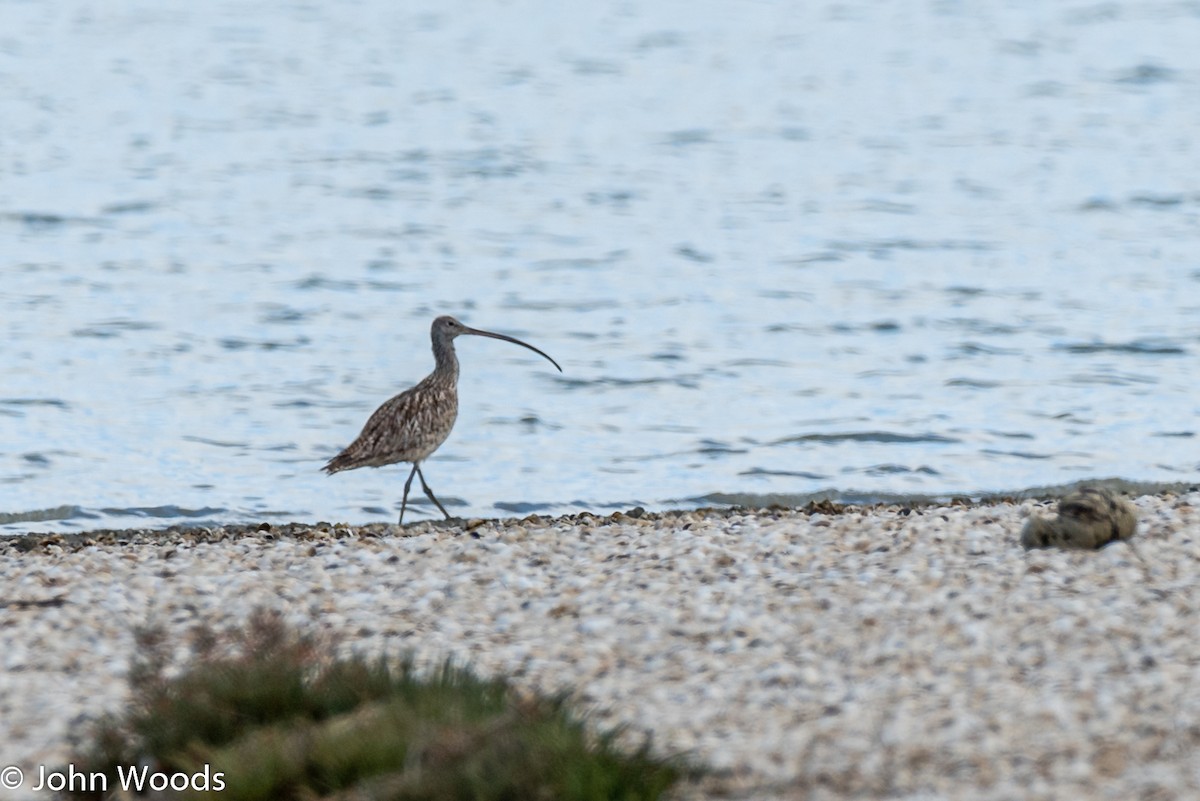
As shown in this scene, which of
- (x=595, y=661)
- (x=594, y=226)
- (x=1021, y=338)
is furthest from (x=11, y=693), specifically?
(x=594, y=226)

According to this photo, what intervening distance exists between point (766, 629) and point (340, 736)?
242 centimetres

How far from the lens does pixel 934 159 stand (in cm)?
3800

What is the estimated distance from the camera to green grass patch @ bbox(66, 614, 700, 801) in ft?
21.1

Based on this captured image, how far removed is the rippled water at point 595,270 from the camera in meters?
15.8

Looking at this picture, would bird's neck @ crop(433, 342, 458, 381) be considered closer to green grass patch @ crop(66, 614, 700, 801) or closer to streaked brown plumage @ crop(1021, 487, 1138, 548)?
streaked brown plumage @ crop(1021, 487, 1138, 548)

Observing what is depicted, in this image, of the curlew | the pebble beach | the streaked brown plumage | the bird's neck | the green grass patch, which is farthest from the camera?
the bird's neck

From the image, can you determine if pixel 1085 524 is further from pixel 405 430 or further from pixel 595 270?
pixel 595 270

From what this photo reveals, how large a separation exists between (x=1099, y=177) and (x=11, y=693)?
99.7ft

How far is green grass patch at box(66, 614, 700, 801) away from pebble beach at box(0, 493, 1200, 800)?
1.01 feet

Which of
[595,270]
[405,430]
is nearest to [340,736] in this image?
[405,430]

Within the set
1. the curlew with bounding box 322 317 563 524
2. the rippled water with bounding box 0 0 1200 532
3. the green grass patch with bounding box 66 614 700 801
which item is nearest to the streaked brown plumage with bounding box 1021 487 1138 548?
the green grass patch with bounding box 66 614 700 801

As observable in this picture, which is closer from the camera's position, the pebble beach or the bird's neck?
the pebble beach

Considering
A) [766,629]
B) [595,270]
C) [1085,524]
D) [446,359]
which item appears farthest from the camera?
[595,270]

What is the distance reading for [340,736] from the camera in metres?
6.74
